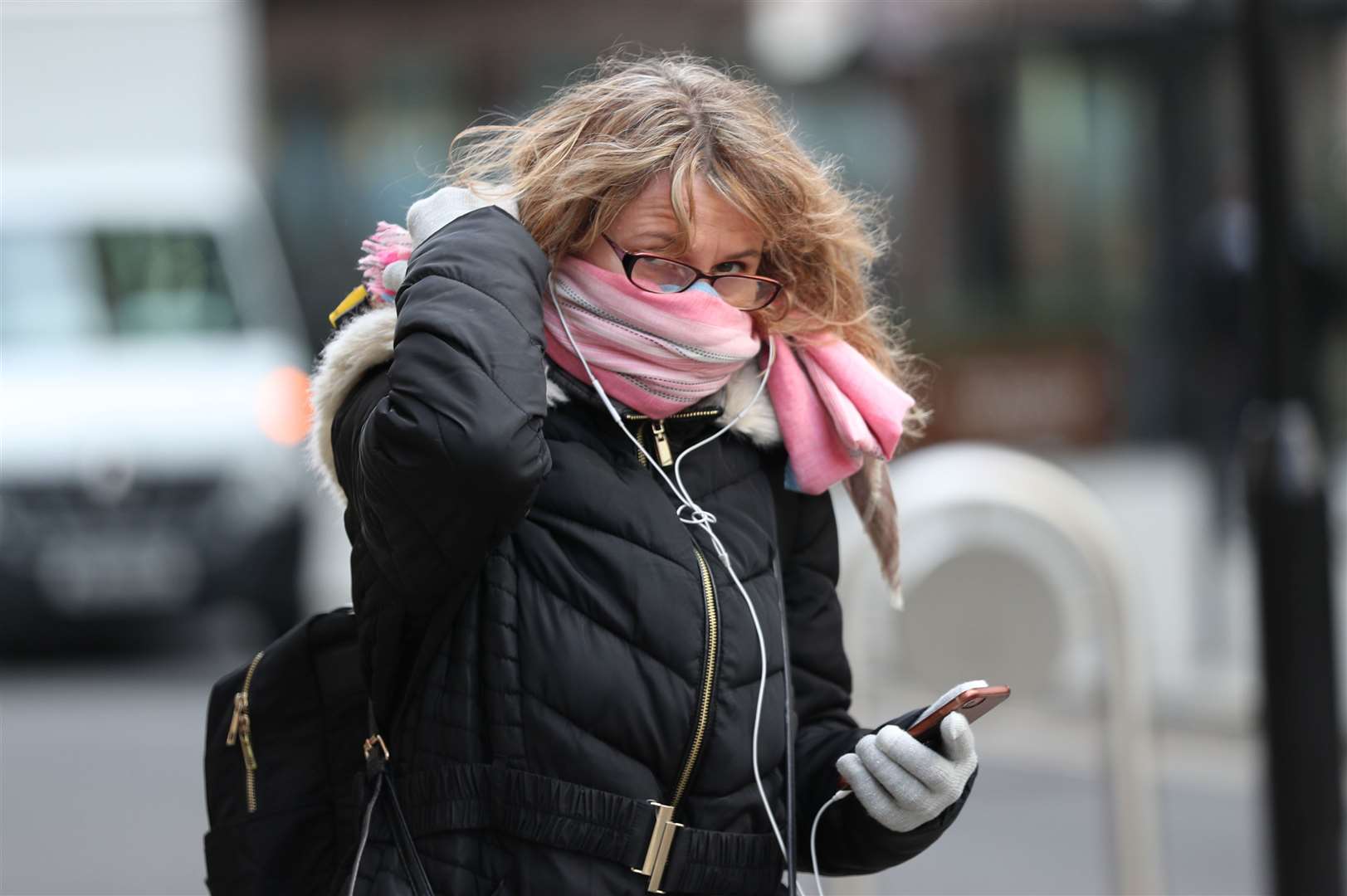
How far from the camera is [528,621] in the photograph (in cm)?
194

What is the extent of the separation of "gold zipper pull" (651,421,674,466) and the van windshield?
22.6ft

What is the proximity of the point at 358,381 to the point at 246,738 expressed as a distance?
43cm

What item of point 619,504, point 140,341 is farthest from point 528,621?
point 140,341

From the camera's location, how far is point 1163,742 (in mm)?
6902

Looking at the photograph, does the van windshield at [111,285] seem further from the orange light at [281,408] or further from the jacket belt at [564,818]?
the jacket belt at [564,818]

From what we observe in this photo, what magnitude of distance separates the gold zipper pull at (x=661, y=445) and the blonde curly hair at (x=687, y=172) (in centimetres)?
19

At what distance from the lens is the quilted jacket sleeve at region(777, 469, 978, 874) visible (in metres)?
2.15

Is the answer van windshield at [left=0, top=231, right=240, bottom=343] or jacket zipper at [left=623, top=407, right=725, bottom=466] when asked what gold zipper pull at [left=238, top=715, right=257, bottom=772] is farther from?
van windshield at [left=0, top=231, right=240, bottom=343]

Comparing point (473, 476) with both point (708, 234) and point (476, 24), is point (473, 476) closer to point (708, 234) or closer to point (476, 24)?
point (708, 234)

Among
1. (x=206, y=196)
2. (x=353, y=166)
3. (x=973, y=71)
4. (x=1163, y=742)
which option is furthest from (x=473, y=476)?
(x=353, y=166)

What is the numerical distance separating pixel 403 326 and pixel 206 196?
7483 millimetres

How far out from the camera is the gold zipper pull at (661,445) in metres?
2.07

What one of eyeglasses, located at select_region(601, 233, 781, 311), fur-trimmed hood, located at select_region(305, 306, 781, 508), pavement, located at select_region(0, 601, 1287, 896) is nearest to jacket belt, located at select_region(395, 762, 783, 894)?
fur-trimmed hood, located at select_region(305, 306, 781, 508)

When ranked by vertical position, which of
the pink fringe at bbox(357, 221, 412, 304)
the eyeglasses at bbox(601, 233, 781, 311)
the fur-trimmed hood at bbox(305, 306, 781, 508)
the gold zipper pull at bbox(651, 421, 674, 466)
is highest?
the pink fringe at bbox(357, 221, 412, 304)
